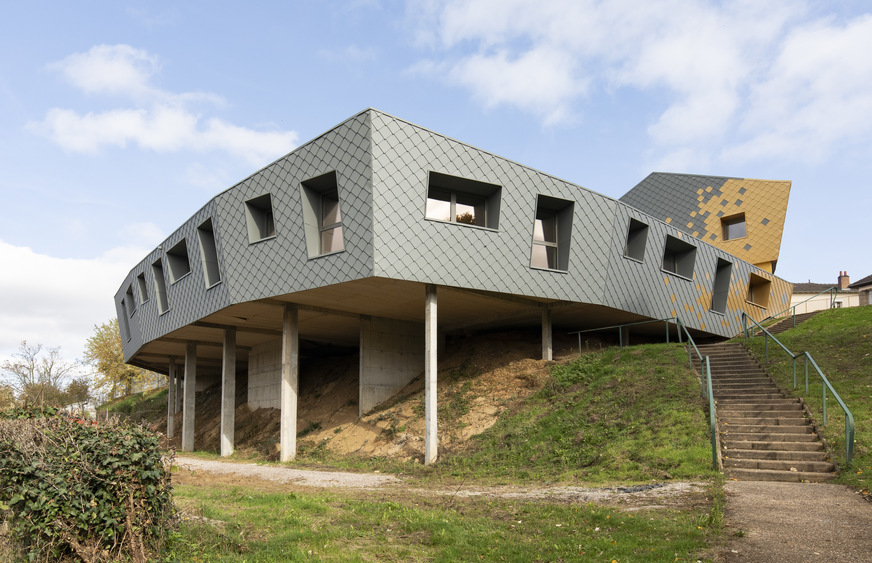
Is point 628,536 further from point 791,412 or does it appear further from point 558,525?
point 791,412

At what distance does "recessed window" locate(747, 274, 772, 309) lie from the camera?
32106 mm

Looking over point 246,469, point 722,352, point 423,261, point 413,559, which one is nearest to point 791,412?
point 722,352

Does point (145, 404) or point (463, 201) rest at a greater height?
point (463, 201)

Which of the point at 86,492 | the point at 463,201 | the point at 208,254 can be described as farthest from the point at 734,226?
the point at 86,492

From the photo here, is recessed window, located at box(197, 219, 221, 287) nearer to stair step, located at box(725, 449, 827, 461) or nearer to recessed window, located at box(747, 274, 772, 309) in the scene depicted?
stair step, located at box(725, 449, 827, 461)

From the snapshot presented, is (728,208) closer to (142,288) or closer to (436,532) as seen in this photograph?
(142,288)

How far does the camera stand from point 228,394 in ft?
75.6

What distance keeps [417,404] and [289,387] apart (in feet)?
12.8

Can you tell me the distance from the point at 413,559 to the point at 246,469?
11.5 meters

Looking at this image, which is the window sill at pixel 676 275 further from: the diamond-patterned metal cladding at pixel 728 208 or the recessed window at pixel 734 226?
the recessed window at pixel 734 226

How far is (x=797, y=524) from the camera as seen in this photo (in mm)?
7156

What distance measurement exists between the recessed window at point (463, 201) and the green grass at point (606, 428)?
16.9 ft

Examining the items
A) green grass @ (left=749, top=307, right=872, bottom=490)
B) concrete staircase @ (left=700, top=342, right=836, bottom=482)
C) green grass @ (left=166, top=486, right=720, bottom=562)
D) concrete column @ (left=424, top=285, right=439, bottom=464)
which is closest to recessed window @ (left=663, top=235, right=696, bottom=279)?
green grass @ (left=749, top=307, right=872, bottom=490)

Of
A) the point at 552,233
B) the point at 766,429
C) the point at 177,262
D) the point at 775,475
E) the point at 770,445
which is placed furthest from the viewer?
the point at 177,262
